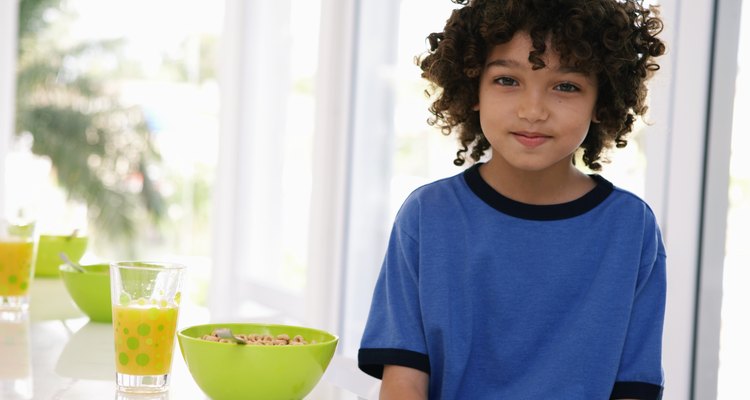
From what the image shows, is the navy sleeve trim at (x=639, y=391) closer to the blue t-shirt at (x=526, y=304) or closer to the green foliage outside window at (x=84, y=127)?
the blue t-shirt at (x=526, y=304)

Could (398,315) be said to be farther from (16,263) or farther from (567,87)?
(16,263)

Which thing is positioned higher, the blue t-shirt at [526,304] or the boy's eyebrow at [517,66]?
the boy's eyebrow at [517,66]

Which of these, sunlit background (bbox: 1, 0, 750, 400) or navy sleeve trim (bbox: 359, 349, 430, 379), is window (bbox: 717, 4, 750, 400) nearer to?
sunlit background (bbox: 1, 0, 750, 400)

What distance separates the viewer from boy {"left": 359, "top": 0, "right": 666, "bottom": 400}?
123 cm

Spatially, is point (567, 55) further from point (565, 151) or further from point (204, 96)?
point (204, 96)

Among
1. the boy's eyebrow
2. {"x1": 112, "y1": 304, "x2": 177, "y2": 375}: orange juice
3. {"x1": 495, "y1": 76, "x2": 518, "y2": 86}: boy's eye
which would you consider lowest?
{"x1": 112, "y1": 304, "x2": 177, "y2": 375}: orange juice

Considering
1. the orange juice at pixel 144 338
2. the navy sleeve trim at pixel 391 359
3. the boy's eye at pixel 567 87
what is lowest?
the navy sleeve trim at pixel 391 359

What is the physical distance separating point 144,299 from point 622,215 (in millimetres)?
625

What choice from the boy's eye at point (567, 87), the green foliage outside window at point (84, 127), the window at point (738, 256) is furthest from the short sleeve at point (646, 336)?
the green foliage outside window at point (84, 127)

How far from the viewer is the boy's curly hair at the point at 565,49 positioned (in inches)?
48.9

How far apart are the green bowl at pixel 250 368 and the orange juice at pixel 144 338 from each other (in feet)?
0.13

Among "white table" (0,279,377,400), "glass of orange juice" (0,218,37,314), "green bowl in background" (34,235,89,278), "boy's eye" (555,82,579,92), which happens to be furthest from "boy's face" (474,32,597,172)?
"green bowl in background" (34,235,89,278)

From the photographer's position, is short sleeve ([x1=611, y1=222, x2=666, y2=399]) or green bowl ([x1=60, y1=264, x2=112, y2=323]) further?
green bowl ([x1=60, y1=264, x2=112, y2=323])

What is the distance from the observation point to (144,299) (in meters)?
1.13
